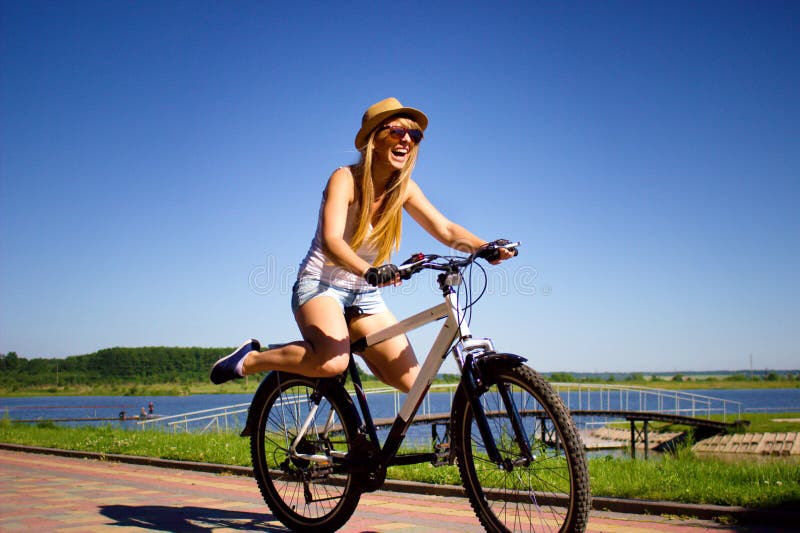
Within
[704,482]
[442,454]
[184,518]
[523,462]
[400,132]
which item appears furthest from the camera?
[704,482]

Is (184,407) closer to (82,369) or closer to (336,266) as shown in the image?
(82,369)

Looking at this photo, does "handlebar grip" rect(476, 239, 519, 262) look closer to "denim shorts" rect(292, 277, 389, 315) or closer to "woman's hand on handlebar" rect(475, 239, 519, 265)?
"woman's hand on handlebar" rect(475, 239, 519, 265)

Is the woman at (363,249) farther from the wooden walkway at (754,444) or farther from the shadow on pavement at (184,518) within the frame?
the wooden walkway at (754,444)

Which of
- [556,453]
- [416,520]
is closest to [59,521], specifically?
[416,520]

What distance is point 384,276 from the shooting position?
9.74 feet

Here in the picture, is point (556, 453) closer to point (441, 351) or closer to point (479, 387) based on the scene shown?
point (479, 387)

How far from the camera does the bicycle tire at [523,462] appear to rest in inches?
109

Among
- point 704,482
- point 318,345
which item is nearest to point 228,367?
point 318,345

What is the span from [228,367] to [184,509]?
57.6 inches

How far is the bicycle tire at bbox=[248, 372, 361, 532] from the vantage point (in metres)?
3.74

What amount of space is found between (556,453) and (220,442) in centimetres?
616

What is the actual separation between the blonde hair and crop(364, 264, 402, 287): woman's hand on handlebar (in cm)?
77

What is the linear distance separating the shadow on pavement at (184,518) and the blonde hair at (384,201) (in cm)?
167

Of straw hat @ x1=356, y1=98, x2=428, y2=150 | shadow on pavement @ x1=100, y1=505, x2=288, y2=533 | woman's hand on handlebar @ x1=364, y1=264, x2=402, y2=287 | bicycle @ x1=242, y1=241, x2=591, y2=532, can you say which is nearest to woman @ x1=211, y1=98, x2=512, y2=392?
straw hat @ x1=356, y1=98, x2=428, y2=150
